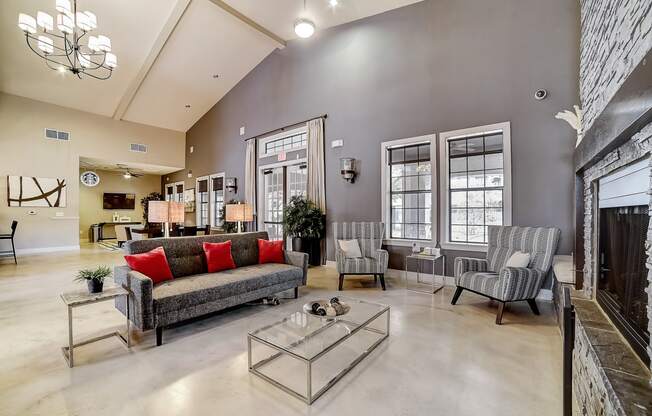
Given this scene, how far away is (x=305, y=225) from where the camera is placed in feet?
19.1

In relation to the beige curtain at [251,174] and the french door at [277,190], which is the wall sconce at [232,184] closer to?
the beige curtain at [251,174]

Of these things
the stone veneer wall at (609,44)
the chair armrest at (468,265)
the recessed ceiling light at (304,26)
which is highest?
the recessed ceiling light at (304,26)

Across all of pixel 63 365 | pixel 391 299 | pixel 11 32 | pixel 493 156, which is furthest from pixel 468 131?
pixel 11 32

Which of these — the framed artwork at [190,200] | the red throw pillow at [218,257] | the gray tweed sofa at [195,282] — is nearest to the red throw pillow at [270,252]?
the gray tweed sofa at [195,282]

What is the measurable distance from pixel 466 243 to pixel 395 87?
9.32 feet

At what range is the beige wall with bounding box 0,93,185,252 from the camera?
7.32m

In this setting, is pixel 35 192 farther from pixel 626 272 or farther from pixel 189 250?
pixel 626 272

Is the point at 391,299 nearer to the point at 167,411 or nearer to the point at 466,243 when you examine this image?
the point at 466,243

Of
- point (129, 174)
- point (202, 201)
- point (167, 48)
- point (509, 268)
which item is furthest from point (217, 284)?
point (129, 174)

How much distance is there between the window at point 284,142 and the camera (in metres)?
6.66

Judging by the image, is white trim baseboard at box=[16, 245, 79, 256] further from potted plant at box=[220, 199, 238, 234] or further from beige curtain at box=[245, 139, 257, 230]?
beige curtain at box=[245, 139, 257, 230]

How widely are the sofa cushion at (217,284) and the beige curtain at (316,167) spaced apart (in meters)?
2.33

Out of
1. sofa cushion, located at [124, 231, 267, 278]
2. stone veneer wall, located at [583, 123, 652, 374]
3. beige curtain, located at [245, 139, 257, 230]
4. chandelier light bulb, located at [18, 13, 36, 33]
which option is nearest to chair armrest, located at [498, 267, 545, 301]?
stone veneer wall, located at [583, 123, 652, 374]

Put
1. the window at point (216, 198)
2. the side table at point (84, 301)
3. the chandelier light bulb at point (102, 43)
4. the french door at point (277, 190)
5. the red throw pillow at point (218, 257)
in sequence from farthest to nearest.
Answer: the window at point (216, 198), the french door at point (277, 190), the chandelier light bulb at point (102, 43), the red throw pillow at point (218, 257), the side table at point (84, 301)
